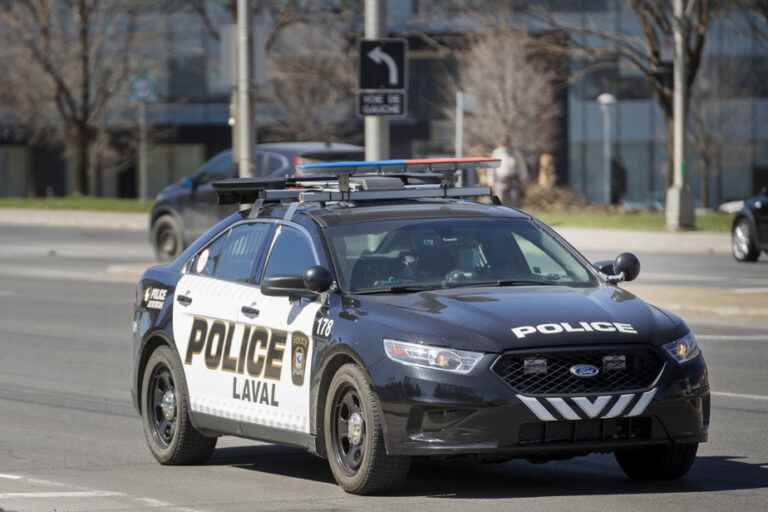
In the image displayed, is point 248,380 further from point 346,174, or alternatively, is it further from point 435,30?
point 435,30

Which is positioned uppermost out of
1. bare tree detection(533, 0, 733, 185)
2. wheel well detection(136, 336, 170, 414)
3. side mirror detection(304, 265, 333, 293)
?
bare tree detection(533, 0, 733, 185)

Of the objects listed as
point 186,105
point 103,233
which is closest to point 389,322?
point 103,233

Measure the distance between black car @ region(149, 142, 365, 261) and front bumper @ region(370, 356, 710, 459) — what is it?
18.1 meters

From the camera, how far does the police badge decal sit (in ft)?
28.6

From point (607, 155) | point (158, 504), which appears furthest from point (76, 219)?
point (158, 504)

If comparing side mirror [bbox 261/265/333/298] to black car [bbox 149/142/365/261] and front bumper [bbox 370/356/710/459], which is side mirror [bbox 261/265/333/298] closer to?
front bumper [bbox 370/356/710/459]

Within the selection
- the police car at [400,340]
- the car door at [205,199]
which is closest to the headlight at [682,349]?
the police car at [400,340]

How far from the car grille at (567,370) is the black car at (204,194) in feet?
59.3

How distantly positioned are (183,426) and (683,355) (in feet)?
9.70

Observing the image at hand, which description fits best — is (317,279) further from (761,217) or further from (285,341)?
(761,217)

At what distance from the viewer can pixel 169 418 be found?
989cm

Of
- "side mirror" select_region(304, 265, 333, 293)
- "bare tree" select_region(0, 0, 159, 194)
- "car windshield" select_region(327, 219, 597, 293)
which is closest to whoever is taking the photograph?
"side mirror" select_region(304, 265, 333, 293)

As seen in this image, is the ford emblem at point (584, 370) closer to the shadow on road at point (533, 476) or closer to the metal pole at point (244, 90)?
the shadow on road at point (533, 476)

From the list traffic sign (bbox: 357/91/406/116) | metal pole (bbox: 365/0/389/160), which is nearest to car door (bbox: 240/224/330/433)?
traffic sign (bbox: 357/91/406/116)
